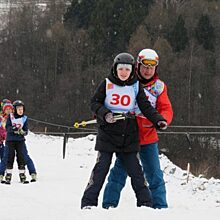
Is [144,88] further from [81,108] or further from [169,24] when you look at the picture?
[169,24]

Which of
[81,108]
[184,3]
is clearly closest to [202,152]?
[81,108]

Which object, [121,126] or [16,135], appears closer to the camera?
[121,126]

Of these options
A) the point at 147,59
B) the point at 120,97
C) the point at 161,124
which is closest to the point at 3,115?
the point at 147,59

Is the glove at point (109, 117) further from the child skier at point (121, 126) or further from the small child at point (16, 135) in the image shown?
the small child at point (16, 135)

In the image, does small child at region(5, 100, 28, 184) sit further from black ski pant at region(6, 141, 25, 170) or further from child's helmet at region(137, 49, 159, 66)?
child's helmet at region(137, 49, 159, 66)

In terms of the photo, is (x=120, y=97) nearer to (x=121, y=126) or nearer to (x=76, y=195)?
(x=121, y=126)

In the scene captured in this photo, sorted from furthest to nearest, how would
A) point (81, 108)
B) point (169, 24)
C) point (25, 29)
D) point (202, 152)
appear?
point (25, 29), point (169, 24), point (81, 108), point (202, 152)

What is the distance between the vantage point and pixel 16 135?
9.25m

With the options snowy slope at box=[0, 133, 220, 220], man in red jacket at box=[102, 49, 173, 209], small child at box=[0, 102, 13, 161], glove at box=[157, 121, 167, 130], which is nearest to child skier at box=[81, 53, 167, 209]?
glove at box=[157, 121, 167, 130]

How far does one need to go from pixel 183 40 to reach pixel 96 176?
41622 mm

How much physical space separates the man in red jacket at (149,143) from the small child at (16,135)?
4090mm

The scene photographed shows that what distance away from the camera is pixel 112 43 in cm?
4966

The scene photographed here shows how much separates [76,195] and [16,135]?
2017 mm

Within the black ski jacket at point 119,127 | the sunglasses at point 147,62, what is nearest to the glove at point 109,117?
the black ski jacket at point 119,127
